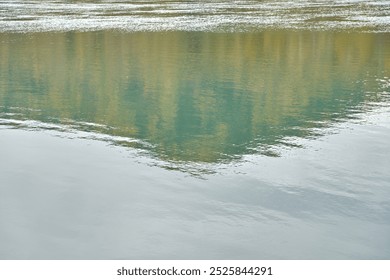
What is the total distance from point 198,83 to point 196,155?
1186cm

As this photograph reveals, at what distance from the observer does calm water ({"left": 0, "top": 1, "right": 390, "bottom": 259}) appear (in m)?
13.1

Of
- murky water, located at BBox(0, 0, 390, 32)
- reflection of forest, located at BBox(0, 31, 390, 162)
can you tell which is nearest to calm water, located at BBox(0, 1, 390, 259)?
reflection of forest, located at BBox(0, 31, 390, 162)

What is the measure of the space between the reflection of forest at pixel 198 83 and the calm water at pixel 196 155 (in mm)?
105

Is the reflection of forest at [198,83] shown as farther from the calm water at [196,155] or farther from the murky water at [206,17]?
the murky water at [206,17]

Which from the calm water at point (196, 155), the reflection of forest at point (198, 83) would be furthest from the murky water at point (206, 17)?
the calm water at point (196, 155)

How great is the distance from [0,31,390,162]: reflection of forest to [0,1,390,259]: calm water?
0.34ft

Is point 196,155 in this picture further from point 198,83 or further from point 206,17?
point 206,17

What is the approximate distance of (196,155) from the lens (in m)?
18.4

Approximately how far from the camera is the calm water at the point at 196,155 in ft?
43.1

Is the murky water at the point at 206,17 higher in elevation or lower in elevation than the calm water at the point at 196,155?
higher

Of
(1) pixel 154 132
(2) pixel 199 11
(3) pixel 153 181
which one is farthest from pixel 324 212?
(2) pixel 199 11

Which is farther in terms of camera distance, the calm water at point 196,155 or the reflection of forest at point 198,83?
the reflection of forest at point 198,83

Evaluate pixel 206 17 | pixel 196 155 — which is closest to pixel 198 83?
pixel 196 155

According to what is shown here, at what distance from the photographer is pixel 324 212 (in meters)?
14.2
